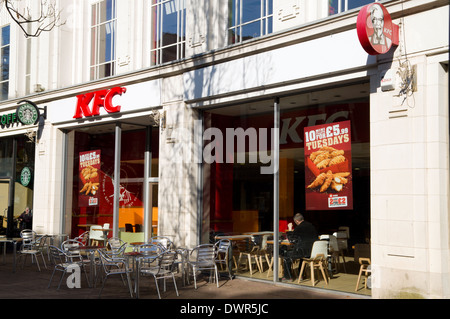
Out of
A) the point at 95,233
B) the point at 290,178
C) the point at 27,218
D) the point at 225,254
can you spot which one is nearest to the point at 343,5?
the point at 290,178

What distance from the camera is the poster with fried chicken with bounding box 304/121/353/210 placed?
374 inches

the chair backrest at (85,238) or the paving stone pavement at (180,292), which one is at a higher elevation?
the chair backrest at (85,238)

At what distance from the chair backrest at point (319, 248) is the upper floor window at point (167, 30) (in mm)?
6020

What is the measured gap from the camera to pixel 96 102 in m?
14.6

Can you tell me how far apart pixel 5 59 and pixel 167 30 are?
27.3 ft

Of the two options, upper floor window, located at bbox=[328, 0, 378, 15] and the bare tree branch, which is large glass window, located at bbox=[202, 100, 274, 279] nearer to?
upper floor window, located at bbox=[328, 0, 378, 15]

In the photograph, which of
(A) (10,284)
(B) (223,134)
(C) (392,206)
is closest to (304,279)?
(C) (392,206)

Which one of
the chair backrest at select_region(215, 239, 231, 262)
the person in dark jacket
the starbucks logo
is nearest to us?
the chair backrest at select_region(215, 239, 231, 262)

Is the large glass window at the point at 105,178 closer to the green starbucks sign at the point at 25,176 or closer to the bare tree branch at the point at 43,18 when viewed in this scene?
the green starbucks sign at the point at 25,176

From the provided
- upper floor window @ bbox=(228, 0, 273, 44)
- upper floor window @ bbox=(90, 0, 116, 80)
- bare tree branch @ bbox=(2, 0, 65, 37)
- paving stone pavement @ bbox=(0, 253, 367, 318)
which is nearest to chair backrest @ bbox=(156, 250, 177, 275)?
paving stone pavement @ bbox=(0, 253, 367, 318)

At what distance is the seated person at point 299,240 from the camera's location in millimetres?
10133

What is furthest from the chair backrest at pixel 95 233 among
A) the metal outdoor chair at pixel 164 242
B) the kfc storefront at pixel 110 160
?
the metal outdoor chair at pixel 164 242

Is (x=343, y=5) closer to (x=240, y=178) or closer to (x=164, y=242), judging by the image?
(x=240, y=178)

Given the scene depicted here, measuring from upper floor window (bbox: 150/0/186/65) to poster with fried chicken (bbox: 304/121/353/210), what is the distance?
15.7 ft
